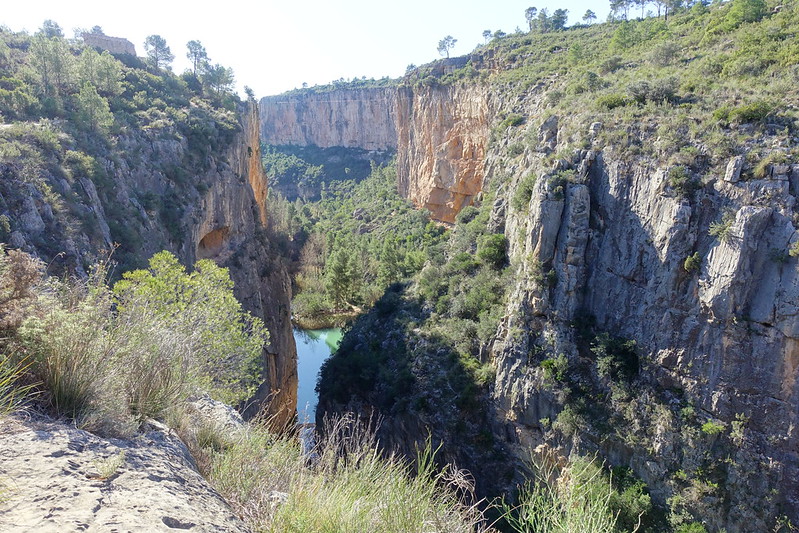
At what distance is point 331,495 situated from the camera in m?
3.64

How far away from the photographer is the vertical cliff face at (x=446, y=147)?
35.8m

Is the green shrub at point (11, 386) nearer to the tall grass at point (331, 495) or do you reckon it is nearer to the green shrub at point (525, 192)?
the tall grass at point (331, 495)

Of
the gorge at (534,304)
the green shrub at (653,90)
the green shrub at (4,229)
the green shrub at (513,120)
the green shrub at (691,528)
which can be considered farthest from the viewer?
the green shrub at (513,120)

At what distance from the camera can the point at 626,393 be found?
44.8ft

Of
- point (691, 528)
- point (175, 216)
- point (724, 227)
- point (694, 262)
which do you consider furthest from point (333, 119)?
point (691, 528)

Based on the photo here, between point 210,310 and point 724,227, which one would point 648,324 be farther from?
Answer: point 210,310

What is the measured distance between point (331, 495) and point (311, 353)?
32.7m

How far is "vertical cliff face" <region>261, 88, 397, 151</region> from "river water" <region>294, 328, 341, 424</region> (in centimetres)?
4316

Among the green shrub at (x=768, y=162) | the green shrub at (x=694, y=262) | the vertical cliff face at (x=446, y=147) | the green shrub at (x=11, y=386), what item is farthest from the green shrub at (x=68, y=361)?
the vertical cliff face at (x=446, y=147)

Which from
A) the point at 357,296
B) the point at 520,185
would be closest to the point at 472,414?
the point at 520,185

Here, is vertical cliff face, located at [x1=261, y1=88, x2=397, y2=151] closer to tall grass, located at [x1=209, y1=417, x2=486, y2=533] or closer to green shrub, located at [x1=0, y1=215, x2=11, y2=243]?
green shrub, located at [x1=0, y1=215, x2=11, y2=243]

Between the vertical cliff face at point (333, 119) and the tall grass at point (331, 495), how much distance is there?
230ft

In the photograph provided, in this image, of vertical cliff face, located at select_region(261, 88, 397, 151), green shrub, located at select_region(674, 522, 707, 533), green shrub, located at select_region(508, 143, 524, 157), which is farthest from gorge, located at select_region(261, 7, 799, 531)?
vertical cliff face, located at select_region(261, 88, 397, 151)

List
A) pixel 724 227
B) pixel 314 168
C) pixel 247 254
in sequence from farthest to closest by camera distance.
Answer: pixel 314 168 < pixel 247 254 < pixel 724 227
